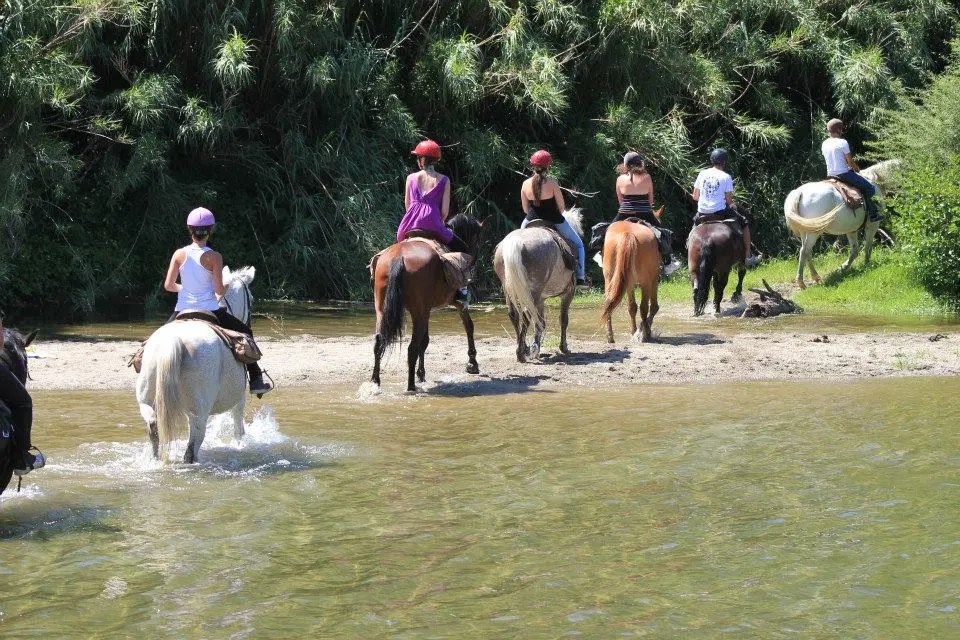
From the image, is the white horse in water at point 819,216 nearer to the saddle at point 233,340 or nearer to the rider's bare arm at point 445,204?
the rider's bare arm at point 445,204

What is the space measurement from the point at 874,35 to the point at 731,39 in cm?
319

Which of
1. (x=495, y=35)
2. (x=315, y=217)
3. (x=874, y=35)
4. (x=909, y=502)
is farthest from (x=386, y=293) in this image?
(x=874, y=35)

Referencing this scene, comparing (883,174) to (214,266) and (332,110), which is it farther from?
(214,266)

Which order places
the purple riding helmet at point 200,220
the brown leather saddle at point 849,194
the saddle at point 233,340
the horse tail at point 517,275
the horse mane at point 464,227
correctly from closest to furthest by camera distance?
the purple riding helmet at point 200,220 < the saddle at point 233,340 < the horse mane at point 464,227 < the horse tail at point 517,275 < the brown leather saddle at point 849,194

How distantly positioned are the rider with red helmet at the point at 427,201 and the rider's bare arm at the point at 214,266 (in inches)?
132

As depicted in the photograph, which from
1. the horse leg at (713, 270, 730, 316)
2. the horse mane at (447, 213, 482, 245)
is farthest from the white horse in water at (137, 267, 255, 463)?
the horse leg at (713, 270, 730, 316)

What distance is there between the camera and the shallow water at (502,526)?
5.62m

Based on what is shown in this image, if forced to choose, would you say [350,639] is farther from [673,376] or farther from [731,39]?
[731,39]

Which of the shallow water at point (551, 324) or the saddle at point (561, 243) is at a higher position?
the saddle at point (561, 243)

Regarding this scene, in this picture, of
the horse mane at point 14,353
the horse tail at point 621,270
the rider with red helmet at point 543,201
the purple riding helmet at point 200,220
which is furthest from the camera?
the horse tail at point 621,270

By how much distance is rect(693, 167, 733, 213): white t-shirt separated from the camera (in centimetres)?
1686

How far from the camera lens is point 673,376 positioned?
12.7 metres

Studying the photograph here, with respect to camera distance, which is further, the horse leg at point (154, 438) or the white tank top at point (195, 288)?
the white tank top at point (195, 288)

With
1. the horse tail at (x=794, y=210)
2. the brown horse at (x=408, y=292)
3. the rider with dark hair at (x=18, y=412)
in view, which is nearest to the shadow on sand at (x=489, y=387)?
the brown horse at (x=408, y=292)
